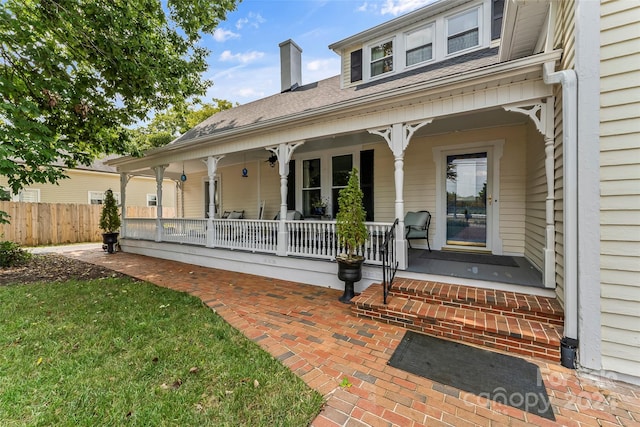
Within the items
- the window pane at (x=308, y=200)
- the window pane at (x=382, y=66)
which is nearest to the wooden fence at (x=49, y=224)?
the window pane at (x=308, y=200)

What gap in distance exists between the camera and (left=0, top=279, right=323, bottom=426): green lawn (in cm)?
189

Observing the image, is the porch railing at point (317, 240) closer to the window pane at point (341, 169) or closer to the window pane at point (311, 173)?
the window pane at point (341, 169)

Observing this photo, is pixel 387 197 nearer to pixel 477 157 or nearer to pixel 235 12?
pixel 477 157

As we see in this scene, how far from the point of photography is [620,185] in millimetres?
2256

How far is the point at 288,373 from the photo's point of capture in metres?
2.35

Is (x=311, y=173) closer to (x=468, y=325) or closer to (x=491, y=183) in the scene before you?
(x=491, y=183)

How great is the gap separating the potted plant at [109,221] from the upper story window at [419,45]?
403 inches

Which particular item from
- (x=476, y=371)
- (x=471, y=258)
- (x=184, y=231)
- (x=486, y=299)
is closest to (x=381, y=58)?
(x=471, y=258)

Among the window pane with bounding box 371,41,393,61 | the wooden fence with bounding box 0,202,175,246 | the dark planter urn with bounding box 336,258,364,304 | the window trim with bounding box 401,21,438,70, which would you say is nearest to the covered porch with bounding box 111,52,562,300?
the dark planter urn with bounding box 336,258,364,304

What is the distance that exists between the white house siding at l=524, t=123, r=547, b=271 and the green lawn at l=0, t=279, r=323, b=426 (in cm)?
401

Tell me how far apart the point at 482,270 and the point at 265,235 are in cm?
428

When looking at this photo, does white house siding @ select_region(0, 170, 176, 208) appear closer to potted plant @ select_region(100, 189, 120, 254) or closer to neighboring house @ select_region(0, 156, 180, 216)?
neighboring house @ select_region(0, 156, 180, 216)

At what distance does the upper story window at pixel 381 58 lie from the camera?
21.9 feet

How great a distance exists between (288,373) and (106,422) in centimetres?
131
